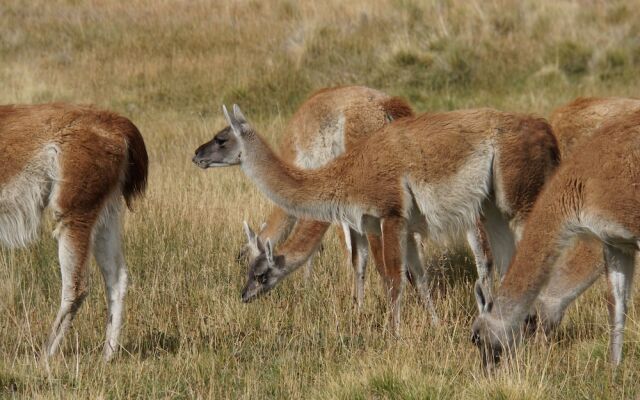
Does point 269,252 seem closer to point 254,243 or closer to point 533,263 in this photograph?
point 254,243

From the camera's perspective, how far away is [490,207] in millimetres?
7062

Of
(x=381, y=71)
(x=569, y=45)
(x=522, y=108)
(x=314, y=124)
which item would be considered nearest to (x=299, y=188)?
(x=314, y=124)

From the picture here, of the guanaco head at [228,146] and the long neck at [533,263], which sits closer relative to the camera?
the long neck at [533,263]

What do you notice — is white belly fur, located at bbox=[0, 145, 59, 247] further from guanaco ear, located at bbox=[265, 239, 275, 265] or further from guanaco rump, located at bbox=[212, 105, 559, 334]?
guanaco ear, located at bbox=[265, 239, 275, 265]

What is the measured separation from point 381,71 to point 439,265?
326 inches

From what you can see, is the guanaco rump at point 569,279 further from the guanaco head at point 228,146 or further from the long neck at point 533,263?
the guanaco head at point 228,146

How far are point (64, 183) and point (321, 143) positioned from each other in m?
2.89

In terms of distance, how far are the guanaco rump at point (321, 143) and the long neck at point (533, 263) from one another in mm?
2194

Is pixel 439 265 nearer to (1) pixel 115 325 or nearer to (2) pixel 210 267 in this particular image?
(2) pixel 210 267

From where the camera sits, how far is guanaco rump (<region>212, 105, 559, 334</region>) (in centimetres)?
675

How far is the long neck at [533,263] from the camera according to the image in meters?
5.54

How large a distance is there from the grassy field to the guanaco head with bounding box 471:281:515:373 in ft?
0.38

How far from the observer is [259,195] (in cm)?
1030

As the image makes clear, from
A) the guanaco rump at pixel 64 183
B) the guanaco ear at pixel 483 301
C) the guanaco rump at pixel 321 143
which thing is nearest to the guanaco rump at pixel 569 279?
the guanaco ear at pixel 483 301
